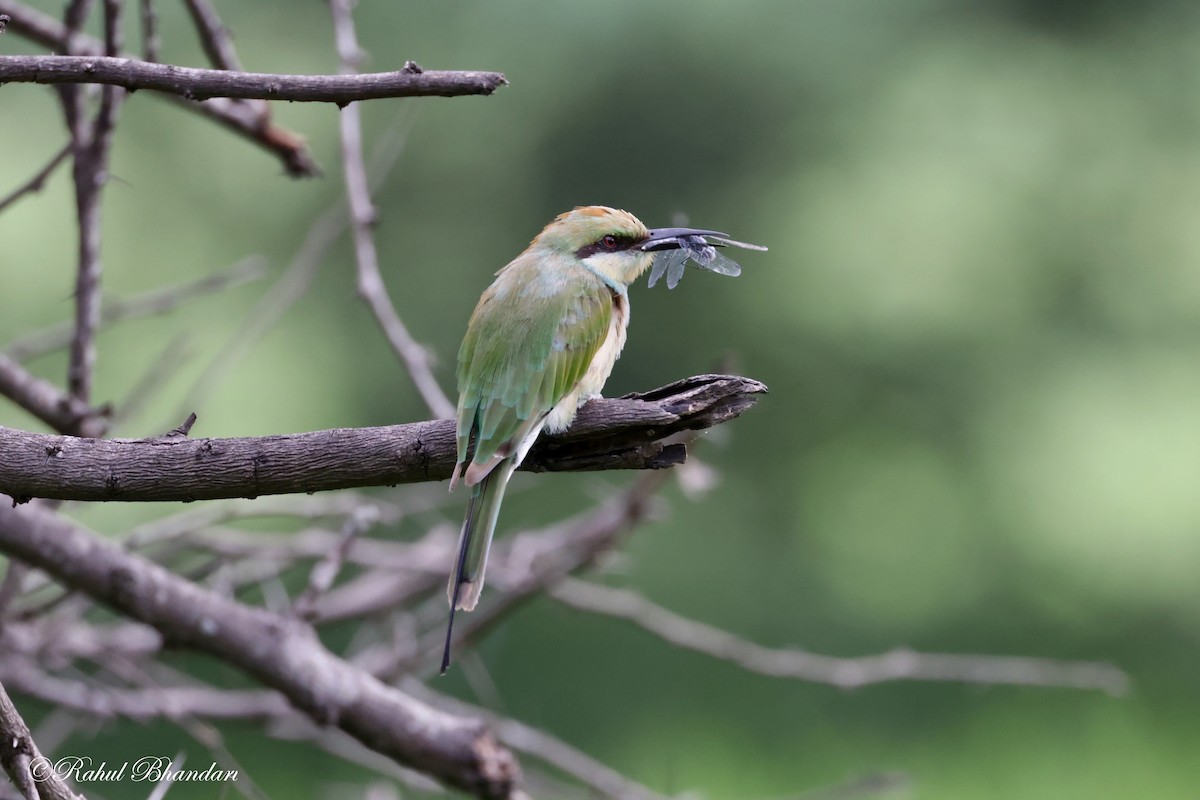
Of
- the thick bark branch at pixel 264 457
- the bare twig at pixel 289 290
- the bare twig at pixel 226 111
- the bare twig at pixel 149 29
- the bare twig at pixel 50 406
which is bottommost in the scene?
the bare twig at pixel 50 406

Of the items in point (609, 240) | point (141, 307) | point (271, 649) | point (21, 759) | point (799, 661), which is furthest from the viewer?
point (799, 661)

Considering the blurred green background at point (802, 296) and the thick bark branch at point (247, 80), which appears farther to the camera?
the blurred green background at point (802, 296)

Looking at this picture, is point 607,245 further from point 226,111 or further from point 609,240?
point 226,111

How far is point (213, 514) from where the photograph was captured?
8.08 ft

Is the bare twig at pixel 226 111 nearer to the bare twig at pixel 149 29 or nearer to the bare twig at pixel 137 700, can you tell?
the bare twig at pixel 149 29

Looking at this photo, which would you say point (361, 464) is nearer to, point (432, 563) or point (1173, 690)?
point (432, 563)

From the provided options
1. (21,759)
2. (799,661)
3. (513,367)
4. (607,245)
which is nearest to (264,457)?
(21,759)

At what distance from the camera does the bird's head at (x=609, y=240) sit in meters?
2.01

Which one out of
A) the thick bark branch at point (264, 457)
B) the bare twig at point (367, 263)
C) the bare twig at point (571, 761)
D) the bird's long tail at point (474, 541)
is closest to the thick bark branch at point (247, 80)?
the thick bark branch at point (264, 457)

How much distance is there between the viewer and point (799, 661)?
2.74 meters

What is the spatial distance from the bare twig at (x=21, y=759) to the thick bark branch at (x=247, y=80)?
1.92 feet

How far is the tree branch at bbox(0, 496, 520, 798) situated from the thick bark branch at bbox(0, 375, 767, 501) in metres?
0.75

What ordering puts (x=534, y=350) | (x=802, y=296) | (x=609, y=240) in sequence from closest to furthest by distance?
(x=534, y=350) → (x=609, y=240) → (x=802, y=296)

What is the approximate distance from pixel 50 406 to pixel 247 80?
1061 millimetres
